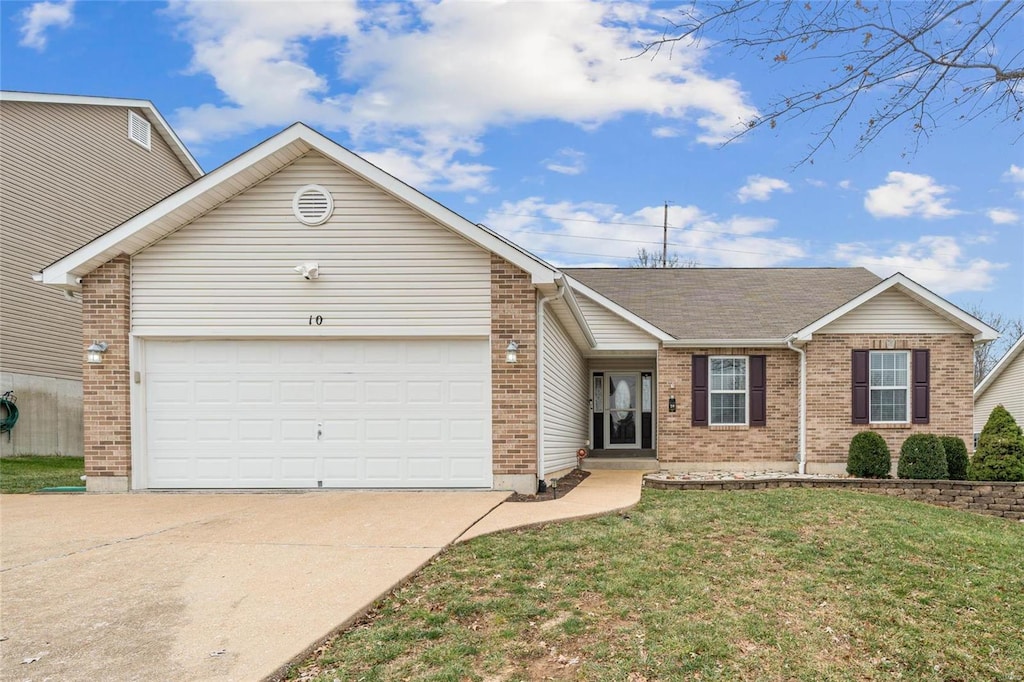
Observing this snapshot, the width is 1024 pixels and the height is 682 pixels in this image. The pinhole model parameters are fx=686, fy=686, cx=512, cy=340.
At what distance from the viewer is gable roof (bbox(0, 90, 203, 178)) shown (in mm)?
16000

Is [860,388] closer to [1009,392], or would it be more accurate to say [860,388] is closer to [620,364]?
[620,364]

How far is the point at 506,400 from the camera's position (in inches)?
372

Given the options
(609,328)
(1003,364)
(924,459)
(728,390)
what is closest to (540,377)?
(609,328)

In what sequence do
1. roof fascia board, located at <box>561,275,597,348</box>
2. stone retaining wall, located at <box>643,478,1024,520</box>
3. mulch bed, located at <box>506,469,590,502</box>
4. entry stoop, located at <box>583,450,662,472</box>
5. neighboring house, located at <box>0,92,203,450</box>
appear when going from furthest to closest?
neighboring house, located at <box>0,92,203,450</box> → entry stoop, located at <box>583,450,662,472</box> → stone retaining wall, located at <box>643,478,1024,520</box> → roof fascia board, located at <box>561,275,597,348</box> → mulch bed, located at <box>506,469,590,502</box>

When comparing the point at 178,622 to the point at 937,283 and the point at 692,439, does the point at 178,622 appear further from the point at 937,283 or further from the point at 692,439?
the point at 937,283

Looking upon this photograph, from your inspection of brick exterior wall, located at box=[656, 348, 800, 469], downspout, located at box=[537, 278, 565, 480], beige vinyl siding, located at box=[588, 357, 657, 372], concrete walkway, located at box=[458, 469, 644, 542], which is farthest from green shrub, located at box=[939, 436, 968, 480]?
downspout, located at box=[537, 278, 565, 480]

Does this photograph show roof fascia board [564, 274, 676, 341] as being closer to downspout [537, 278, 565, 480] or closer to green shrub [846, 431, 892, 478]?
green shrub [846, 431, 892, 478]

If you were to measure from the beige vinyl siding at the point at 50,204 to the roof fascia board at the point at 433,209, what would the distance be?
1052 cm

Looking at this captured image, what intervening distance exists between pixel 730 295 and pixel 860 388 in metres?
4.05

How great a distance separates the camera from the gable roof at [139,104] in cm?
1600

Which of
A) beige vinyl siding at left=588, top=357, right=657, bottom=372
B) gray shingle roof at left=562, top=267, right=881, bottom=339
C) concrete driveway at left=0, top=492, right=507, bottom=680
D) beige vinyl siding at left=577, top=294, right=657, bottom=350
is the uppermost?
gray shingle roof at left=562, top=267, right=881, bottom=339

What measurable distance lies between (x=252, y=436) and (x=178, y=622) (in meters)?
5.57

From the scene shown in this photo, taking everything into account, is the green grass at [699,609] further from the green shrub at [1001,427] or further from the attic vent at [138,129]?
the attic vent at [138,129]

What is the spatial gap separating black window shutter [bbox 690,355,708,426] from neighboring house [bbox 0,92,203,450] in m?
15.1
